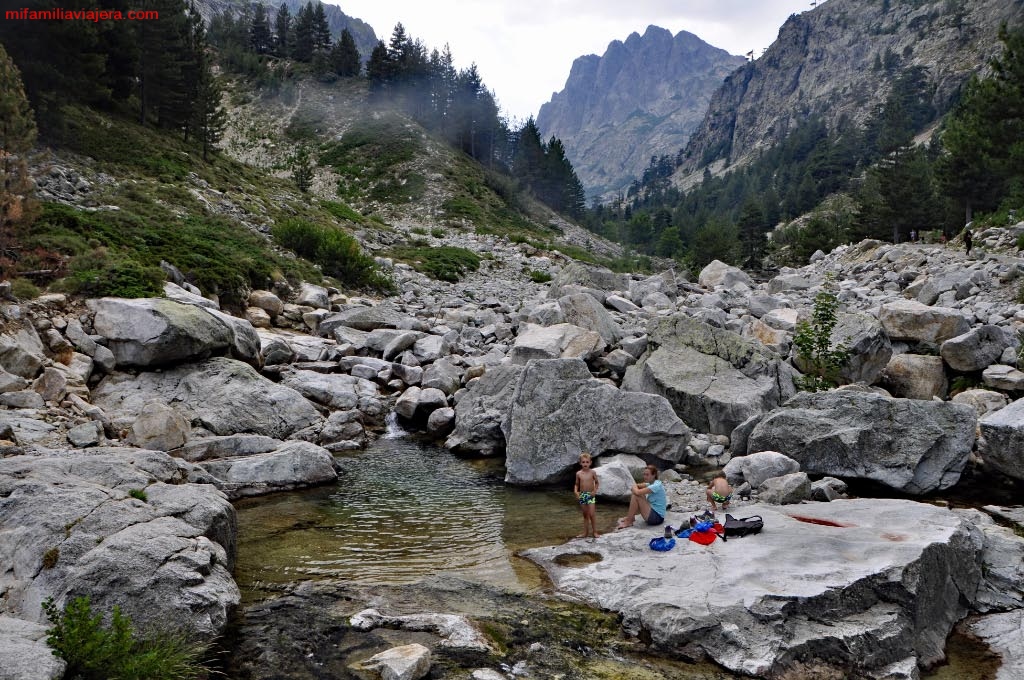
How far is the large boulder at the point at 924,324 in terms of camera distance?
19.8 metres

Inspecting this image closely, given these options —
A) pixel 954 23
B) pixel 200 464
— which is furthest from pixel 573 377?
pixel 954 23

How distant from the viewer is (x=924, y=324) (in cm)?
2002

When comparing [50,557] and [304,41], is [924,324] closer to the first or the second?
[50,557]

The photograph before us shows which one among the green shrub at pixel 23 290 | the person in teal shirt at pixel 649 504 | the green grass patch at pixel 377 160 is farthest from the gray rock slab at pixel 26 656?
the green grass patch at pixel 377 160

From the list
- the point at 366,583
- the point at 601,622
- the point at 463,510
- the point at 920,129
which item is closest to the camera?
the point at 601,622

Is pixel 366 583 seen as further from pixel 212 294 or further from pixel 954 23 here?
pixel 954 23

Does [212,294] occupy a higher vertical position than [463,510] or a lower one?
higher

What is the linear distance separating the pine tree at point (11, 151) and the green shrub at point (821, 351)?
76.5ft

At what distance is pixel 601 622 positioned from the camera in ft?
26.5

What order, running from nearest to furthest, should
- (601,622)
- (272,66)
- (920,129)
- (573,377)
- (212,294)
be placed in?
(601,622) → (573,377) → (212,294) → (272,66) → (920,129)

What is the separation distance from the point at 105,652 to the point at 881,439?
561 inches

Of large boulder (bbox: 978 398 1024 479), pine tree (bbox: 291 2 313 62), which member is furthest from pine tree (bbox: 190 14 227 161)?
pine tree (bbox: 291 2 313 62)

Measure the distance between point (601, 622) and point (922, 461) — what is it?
9.40m

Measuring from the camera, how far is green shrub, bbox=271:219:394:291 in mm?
36219
